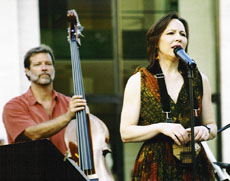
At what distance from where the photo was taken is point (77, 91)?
9.62 ft

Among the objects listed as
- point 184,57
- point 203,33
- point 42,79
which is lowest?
point 42,79

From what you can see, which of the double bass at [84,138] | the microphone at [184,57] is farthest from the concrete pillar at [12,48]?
the microphone at [184,57]

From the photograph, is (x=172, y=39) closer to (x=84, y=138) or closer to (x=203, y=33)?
(x=84, y=138)

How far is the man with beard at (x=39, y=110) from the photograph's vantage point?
296 cm

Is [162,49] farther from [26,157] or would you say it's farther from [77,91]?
[26,157]

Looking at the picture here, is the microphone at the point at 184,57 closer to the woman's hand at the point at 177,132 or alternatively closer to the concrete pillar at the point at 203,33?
the woman's hand at the point at 177,132

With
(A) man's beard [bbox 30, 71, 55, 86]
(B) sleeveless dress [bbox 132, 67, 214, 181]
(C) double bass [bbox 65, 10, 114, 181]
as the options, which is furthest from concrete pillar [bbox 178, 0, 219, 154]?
(B) sleeveless dress [bbox 132, 67, 214, 181]

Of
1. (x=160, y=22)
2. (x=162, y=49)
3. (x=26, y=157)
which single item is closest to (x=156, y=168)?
(x=162, y=49)

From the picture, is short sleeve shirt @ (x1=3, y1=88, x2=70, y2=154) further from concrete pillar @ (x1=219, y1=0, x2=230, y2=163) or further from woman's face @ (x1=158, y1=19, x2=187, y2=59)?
concrete pillar @ (x1=219, y1=0, x2=230, y2=163)

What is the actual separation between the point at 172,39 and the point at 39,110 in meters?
1.17

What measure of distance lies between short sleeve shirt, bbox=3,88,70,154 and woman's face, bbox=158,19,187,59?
3.33ft

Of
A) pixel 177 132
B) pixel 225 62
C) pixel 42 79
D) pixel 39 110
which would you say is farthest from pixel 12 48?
pixel 177 132

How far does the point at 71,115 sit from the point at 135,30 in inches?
113

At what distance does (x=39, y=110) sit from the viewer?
3139 mm
